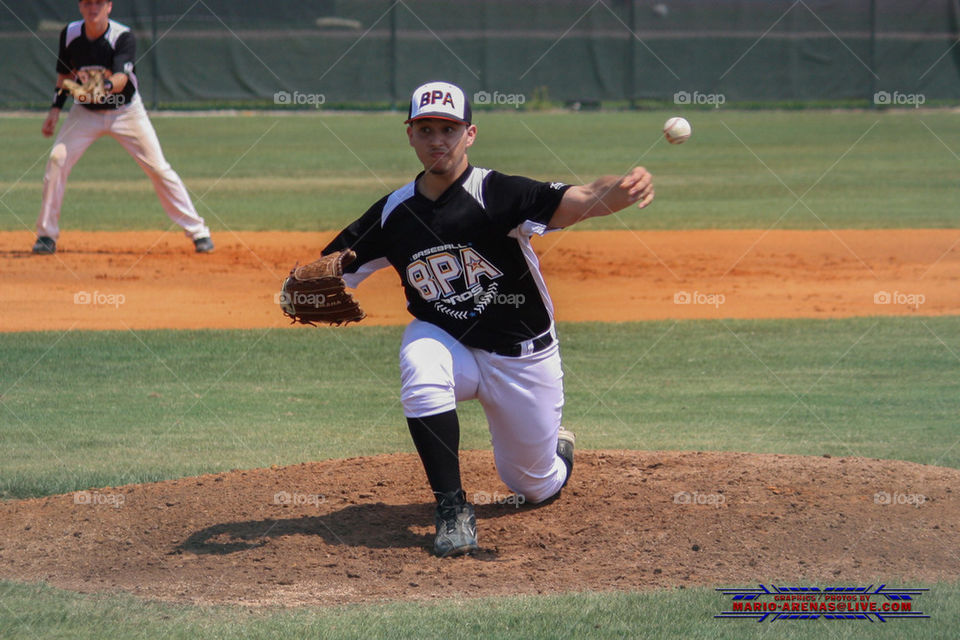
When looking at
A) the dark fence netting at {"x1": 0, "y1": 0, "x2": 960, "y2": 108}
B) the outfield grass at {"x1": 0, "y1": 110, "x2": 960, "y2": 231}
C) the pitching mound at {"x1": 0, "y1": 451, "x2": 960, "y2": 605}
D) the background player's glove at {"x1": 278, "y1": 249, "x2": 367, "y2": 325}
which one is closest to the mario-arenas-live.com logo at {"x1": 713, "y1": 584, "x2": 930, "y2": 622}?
the pitching mound at {"x1": 0, "y1": 451, "x2": 960, "y2": 605}

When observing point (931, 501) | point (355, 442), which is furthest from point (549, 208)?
point (355, 442)

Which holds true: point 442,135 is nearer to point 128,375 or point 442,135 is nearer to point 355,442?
point 355,442

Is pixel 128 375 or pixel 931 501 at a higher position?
pixel 128 375

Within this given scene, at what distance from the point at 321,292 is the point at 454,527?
3.41ft

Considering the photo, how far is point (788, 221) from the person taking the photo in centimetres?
1498

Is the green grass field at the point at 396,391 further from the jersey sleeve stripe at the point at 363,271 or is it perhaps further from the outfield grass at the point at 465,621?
the jersey sleeve stripe at the point at 363,271

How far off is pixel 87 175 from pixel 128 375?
13.0 meters
